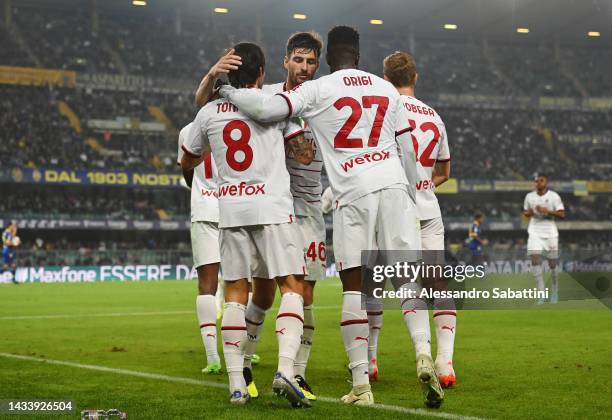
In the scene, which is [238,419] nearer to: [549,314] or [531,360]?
[531,360]

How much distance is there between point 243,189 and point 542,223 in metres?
12.1

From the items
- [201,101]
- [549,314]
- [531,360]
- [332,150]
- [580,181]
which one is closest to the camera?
[332,150]

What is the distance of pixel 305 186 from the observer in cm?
678

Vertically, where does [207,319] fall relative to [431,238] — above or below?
below

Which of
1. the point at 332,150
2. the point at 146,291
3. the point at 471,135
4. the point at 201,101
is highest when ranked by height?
the point at 471,135

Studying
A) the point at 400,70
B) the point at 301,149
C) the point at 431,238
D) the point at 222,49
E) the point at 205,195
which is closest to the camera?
the point at 301,149

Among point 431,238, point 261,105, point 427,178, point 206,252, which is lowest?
point 206,252

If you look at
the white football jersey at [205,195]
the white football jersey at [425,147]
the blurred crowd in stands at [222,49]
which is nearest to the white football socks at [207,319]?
the white football jersey at [205,195]

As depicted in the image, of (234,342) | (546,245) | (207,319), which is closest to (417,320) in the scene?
(234,342)

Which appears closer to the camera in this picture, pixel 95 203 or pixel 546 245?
pixel 546 245

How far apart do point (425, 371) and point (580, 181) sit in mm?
48949

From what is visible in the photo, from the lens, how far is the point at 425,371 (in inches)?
213

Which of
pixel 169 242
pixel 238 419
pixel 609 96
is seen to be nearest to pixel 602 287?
pixel 238 419

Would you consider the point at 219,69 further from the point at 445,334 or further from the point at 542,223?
the point at 542,223
